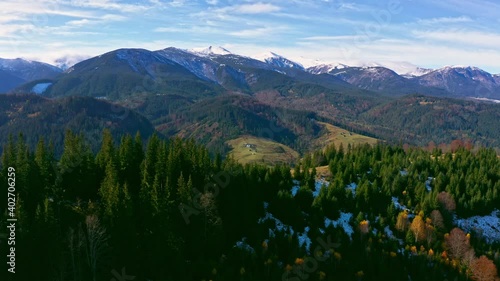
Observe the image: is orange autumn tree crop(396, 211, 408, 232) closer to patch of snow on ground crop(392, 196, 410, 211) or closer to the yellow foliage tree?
the yellow foliage tree

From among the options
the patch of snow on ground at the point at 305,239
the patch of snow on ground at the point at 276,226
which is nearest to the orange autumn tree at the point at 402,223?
the patch of snow on ground at the point at 305,239

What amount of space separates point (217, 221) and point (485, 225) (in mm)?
77756

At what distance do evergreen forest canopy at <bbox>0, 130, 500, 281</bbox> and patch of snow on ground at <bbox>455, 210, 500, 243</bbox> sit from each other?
61.1 inches

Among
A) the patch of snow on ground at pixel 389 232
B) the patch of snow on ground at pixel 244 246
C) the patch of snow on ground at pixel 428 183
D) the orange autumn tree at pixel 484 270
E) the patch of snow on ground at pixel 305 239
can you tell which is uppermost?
the patch of snow on ground at pixel 428 183

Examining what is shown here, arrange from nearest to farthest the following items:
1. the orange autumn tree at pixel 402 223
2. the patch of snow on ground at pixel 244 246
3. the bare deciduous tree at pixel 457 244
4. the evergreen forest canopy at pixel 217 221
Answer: the evergreen forest canopy at pixel 217 221, the patch of snow on ground at pixel 244 246, the bare deciduous tree at pixel 457 244, the orange autumn tree at pixel 402 223

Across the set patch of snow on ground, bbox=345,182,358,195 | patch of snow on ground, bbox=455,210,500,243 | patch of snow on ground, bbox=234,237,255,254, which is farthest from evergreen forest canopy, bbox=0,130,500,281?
patch of snow on ground, bbox=455,210,500,243

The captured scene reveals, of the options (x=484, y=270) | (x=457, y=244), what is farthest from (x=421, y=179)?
(x=484, y=270)

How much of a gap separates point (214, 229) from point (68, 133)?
119 feet

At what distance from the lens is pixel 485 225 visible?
343 feet

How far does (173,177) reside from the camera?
75125 millimetres

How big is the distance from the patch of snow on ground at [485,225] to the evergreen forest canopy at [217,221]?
1.55 metres

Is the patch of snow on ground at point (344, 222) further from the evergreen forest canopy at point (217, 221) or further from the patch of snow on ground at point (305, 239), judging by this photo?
the patch of snow on ground at point (305, 239)

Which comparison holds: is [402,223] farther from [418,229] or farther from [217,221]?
[217,221]

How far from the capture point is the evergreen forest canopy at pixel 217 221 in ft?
186
